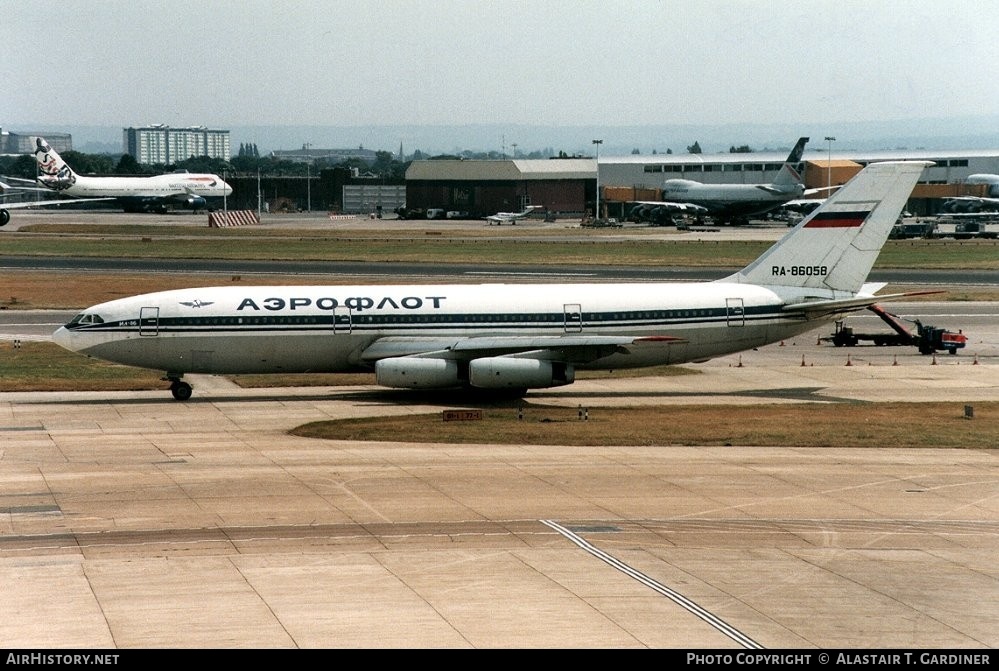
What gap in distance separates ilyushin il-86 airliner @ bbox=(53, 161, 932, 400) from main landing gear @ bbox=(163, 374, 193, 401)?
67mm

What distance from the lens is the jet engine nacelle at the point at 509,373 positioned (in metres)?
46.5

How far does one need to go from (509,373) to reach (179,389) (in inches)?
497

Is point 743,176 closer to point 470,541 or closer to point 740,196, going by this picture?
point 740,196

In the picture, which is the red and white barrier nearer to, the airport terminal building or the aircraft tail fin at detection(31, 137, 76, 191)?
the aircraft tail fin at detection(31, 137, 76, 191)

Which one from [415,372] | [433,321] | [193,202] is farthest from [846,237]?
[193,202]

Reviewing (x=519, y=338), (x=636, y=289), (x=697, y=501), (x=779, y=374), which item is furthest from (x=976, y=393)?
(x=697, y=501)

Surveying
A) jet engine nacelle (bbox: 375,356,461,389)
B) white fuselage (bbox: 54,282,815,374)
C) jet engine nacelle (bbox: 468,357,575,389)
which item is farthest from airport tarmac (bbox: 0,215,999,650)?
jet engine nacelle (bbox: 468,357,575,389)

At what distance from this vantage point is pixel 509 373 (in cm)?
4662

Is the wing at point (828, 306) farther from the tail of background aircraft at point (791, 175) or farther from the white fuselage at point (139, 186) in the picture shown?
the white fuselage at point (139, 186)

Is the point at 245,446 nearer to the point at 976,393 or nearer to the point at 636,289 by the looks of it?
the point at 636,289

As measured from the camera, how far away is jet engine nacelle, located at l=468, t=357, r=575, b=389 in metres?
46.5

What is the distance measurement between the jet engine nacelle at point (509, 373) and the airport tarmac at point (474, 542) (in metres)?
6.24

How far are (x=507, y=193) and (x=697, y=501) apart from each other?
16989 cm

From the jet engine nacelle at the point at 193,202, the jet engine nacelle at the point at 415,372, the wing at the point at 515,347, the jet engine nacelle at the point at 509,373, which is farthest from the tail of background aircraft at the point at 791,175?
the jet engine nacelle at the point at 415,372
